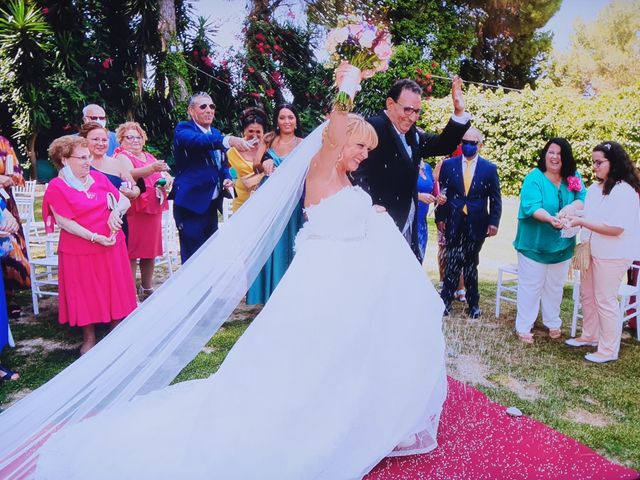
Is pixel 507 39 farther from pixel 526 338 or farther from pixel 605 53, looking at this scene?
pixel 526 338

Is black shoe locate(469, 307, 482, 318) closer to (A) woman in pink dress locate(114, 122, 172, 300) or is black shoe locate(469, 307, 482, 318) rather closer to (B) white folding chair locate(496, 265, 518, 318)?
(B) white folding chair locate(496, 265, 518, 318)

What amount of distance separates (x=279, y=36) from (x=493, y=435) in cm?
1321

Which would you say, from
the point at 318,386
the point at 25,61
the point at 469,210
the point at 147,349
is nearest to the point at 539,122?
the point at 469,210

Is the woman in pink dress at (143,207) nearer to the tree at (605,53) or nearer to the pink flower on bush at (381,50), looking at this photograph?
the pink flower on bush at (381,50)

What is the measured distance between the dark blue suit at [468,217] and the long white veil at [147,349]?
3.27 m

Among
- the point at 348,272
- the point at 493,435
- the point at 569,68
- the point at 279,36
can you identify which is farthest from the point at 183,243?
the point at 569,68

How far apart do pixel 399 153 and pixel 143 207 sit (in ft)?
10.5

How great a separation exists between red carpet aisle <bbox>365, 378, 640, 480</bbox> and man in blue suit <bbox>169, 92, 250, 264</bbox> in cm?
304

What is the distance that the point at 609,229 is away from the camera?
4.25 meters

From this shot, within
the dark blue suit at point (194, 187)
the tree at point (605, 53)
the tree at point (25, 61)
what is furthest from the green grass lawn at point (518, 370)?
the tree at point (605, 53)

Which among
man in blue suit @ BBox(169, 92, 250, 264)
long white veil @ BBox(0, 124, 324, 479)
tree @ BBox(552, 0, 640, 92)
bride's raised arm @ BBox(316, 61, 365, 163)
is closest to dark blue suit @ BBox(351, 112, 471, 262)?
bride's raised arm @ BBox(316, 61, 365, 163)

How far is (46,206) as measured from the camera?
4188 mm

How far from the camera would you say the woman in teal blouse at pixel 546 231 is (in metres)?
4.76

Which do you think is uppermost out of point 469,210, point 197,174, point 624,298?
point 197,174
